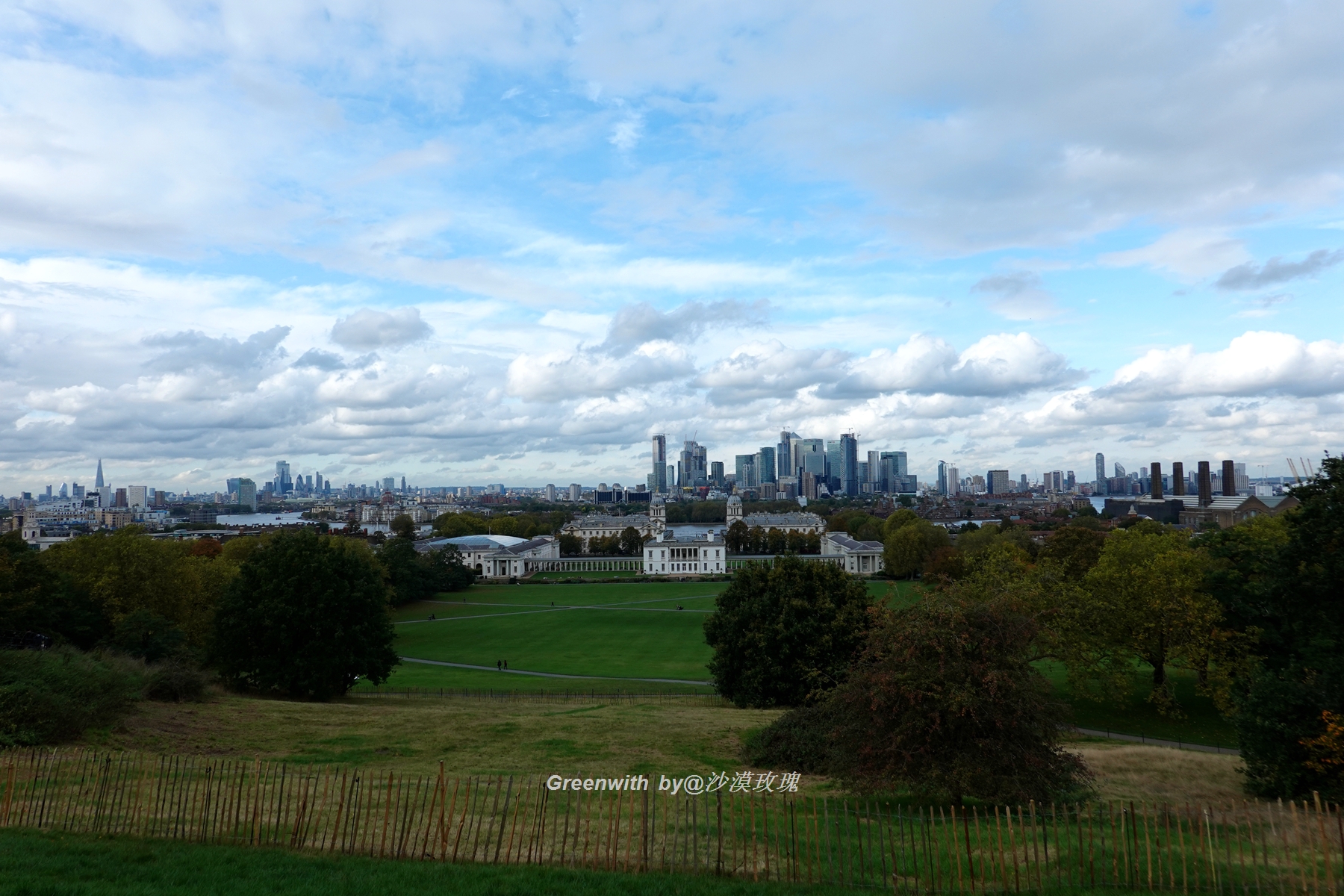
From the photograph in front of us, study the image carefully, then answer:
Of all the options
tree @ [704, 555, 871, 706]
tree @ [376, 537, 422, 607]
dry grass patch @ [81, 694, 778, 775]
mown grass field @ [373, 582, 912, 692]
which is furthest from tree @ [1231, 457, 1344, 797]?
tree @ [376, 537, 422, 607]

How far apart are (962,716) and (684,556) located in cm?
11350

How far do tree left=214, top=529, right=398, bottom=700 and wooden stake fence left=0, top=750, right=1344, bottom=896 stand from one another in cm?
2036

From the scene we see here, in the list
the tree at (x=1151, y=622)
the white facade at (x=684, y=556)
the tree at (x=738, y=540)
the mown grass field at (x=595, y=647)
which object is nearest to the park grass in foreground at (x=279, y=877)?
the mown grass field at (x=595, y=647)

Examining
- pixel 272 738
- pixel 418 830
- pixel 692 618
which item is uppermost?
pixel 418 830

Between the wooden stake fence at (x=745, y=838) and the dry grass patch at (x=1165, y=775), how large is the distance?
16.7 feet

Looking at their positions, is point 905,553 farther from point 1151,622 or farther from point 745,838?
point 745,838

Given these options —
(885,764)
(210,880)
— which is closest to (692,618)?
(885,764)

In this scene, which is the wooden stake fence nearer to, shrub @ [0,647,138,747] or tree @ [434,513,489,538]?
shrub @ [0,647,138,747]

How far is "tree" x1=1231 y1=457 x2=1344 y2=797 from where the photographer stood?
17.6 metres

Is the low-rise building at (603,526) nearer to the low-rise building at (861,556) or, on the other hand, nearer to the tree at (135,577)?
the low-rise building at (861,556)

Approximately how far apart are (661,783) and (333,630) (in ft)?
76.6

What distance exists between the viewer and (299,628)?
3447 centimetres

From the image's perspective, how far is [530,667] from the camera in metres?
48.0

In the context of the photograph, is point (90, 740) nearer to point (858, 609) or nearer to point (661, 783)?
point (661, 783)
